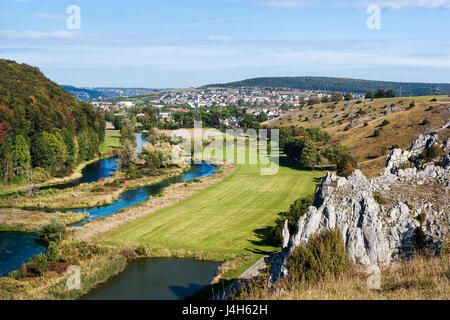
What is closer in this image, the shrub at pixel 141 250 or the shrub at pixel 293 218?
the shrub at pixel 141 250

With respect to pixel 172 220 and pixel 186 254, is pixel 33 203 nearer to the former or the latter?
pixel 172 220

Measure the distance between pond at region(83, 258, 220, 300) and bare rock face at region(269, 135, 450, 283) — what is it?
7.23 metres

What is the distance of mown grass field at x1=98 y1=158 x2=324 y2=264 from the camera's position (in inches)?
1119

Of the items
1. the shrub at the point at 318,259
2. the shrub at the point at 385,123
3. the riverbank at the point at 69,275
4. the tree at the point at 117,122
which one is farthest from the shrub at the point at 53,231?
the tree at the point at 117,122

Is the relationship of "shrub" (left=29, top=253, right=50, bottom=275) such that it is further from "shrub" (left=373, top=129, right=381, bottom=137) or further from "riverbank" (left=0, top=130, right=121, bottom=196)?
"shrub" (left=373, top=129, right=381, bottom=137)

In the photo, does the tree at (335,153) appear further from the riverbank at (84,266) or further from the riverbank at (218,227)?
the riverbank at (84,266)

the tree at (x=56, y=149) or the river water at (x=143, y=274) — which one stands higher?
the tree at (x=56, y=149)

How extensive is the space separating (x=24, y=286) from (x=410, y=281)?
20.1 meters

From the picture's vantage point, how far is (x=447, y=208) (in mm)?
17094

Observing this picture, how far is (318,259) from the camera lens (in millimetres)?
14109

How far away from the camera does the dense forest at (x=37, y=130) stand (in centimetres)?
4988

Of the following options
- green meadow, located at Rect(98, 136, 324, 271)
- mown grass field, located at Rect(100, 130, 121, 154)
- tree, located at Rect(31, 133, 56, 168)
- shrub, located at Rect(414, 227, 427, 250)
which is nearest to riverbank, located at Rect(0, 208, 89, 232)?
green meadow, located at Rect(98, 136, 324, 271)

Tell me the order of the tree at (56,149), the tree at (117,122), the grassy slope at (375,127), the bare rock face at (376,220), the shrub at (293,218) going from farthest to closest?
the tree at (117,122) < the grassy slope at (375,127) < the tree at (56,149) < the shrub at (293,218) < the bare rock face at (376,220)

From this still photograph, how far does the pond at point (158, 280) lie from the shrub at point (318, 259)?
882 cm
